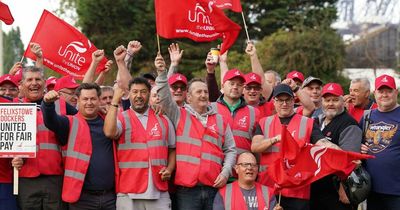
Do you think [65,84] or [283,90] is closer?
[283,90]

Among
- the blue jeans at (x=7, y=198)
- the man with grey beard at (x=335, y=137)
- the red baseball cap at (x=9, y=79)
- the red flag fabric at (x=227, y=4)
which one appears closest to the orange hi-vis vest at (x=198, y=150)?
the man with grey beard at (x=335, y=137)

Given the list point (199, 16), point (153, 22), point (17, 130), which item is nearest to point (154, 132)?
point (17, 130)

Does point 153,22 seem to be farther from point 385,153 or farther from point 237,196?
point 237,196

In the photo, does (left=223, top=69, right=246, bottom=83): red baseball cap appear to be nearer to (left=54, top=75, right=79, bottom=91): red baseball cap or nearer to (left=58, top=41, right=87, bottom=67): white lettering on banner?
(left=54, top=75, right=79, bottom=91): red baseball cap

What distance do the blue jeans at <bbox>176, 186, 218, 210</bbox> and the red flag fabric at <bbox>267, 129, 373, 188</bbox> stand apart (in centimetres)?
84

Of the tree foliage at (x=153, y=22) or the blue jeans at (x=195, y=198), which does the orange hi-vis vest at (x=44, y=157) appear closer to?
the blue jeans at (x=195, y=198)

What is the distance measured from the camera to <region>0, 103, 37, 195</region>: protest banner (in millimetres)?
9008

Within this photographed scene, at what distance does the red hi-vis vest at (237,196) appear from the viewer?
937 centimetres

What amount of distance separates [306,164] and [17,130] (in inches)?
139

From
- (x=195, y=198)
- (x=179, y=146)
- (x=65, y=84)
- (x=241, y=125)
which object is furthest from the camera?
(x=65, y=84)

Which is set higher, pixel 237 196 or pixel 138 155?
pixel 138 155

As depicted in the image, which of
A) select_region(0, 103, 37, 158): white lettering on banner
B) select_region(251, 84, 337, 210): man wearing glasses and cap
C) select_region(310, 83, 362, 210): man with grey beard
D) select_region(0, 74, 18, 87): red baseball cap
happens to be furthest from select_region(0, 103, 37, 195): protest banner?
select_region(310, 83, 362, 210): man with grey beard

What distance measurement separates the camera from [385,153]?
383 inches

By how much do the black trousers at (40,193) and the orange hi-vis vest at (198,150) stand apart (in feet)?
4.80
